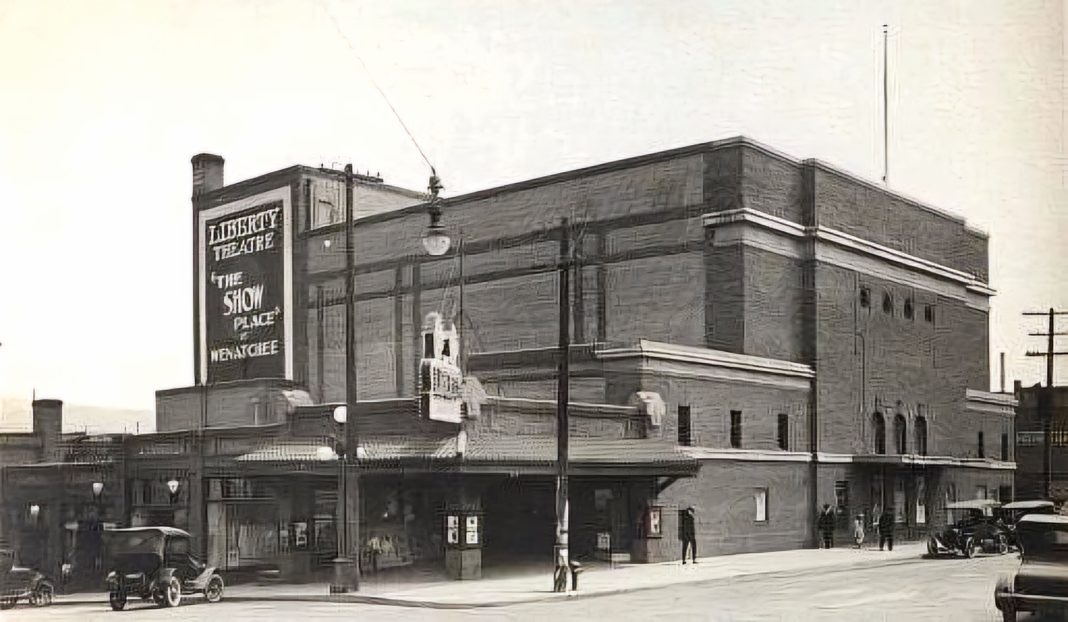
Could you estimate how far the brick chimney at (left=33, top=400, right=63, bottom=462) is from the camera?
251 inches

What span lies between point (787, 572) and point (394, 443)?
236 cm

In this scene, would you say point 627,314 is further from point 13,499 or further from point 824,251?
point 13,499

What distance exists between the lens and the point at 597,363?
6.98 meters

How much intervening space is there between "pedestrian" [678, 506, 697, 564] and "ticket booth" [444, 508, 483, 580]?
4.07 ft

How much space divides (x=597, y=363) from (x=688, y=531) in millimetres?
1135

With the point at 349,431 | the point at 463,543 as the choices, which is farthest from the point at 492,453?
the point at 349,431

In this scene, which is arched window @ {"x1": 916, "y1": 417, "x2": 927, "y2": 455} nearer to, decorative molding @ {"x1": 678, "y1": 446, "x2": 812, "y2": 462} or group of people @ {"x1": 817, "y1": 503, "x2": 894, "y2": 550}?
group of people @ {"x1": 817, "y1": 503, "x2": 894, "y2": 550}

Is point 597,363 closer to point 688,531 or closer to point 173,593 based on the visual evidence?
point 688,531

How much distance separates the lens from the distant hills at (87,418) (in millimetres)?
6266

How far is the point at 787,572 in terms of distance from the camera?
691 cm

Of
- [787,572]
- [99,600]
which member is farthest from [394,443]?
[787,572]

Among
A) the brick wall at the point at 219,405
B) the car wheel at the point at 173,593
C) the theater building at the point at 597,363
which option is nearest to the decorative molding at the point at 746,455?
the theater building at the point at 597,363

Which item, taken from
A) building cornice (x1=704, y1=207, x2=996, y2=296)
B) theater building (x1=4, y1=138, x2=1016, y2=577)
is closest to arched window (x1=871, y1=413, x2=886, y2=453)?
theater building (x1=4, y1=138, x2=1016, y2=577)

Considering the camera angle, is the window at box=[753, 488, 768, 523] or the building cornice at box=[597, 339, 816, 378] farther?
the window at box=[753, 488, 768, 523]
